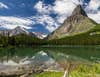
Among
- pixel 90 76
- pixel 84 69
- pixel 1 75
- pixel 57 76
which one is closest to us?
pixel 90 76

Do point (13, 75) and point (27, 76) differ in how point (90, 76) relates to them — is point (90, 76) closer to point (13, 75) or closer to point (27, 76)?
point (27, 76)

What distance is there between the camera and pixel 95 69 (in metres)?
42.3

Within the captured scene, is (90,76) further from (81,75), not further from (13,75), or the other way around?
(13,75)

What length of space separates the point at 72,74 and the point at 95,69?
8.11m

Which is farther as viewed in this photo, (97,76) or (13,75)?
(13,75)

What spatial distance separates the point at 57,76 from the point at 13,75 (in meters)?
13.4

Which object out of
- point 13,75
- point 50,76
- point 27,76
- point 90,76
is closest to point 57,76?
point 50,76

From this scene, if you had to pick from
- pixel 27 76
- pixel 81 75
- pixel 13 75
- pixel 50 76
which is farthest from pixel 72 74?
pixel 13 75

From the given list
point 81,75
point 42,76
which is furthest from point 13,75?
point 81,75

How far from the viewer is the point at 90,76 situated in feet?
113

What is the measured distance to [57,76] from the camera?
123 ft

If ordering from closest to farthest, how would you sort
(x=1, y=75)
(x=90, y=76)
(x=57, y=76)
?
(x=90, y=76) → (x=57, y=76) → (x=1, y=75)

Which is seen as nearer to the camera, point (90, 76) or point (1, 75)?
point (90, 76)

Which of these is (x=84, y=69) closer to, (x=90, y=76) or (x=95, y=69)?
(x=95, y=69)
